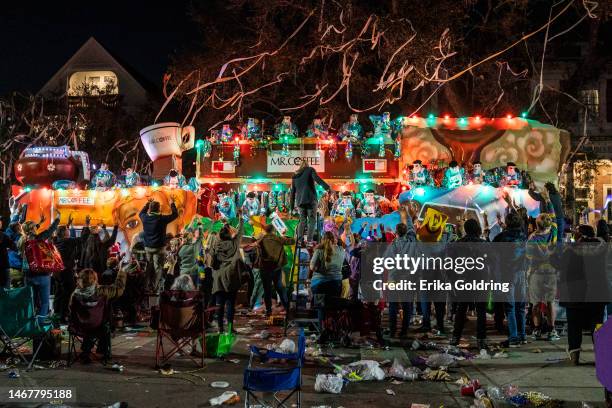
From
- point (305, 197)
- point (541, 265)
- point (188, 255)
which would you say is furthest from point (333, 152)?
point (541, 265)

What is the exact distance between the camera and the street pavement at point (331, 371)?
575 centimetres

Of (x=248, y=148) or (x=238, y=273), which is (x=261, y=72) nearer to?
(x=248, y=148)

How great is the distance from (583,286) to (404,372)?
2.35 m

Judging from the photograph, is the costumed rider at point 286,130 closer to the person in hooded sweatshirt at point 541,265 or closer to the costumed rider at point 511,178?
the costumed rider at point 511,178

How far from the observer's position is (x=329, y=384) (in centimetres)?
599

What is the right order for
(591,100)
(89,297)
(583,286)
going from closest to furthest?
(583,286) → (89,297) → (591,100)

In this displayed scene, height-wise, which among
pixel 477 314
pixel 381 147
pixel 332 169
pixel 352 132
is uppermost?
pixel 352 132

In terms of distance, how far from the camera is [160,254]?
1098 centimetres

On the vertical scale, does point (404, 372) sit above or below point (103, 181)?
below

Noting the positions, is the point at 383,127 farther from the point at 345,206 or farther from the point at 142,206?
the point at 142,206

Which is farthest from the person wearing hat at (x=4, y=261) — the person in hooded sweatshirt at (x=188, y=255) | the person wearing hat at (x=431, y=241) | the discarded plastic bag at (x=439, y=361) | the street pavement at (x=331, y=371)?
the person wearing hat at (x=431, y=241)

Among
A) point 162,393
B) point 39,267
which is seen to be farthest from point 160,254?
point 162,393

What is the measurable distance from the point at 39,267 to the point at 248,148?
7.88 metres

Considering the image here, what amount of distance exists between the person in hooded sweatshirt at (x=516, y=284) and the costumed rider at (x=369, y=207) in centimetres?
609
